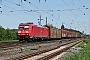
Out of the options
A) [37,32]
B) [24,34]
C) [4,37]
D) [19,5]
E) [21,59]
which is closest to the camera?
[21,59]

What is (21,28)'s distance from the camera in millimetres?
42656

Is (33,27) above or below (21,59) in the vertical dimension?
above

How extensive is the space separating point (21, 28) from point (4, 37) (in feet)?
53.2

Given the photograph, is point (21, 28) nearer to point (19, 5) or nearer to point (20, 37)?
point (20, 37)

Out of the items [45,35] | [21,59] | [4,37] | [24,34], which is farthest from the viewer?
[4,37]

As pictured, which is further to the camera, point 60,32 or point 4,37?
point 60,32

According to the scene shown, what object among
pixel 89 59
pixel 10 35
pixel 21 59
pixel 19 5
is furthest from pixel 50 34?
pixel 89 59

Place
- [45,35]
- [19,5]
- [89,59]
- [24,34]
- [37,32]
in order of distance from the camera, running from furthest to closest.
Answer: [45,35], [37,32], [24,34], [19,5], [89,59]

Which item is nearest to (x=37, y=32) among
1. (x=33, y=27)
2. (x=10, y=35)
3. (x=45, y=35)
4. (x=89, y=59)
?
(x=33, y=27)

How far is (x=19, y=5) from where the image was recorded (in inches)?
1090

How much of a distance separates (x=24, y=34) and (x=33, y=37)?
2.23 m

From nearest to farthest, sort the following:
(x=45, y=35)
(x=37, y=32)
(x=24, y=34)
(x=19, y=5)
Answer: (x=19, y=5), (x=24, y=34), (x=37, y=32), (x=45, y=35)

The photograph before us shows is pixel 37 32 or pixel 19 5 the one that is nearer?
pixel 19 5

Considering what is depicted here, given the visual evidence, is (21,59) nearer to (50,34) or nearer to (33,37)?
(33,37)
